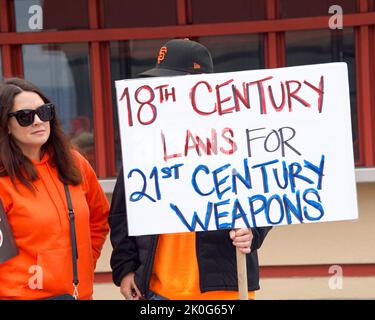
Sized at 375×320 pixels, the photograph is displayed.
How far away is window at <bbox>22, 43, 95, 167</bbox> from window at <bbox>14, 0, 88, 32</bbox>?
0.47 ft

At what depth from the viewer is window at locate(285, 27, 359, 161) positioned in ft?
19.4

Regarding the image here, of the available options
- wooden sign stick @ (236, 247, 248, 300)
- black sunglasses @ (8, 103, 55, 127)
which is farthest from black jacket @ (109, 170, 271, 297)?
black sunglasses @ (8, 103, 55, 127)

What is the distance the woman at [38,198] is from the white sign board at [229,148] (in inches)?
8.9

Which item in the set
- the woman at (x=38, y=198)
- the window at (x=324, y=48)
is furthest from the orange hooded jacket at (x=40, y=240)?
the window at (x=324, y=48)

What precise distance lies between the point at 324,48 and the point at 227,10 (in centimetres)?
71

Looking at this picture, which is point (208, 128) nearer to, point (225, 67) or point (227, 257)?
point (227, 257)

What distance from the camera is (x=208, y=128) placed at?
9.62ft

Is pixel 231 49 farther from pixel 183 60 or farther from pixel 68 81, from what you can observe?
pixel 183 60

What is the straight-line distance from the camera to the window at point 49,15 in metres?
5.92

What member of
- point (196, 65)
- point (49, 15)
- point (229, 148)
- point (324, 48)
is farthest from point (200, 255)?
point (49, 15)

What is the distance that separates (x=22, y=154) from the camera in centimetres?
300

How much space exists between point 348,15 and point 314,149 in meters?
3.13

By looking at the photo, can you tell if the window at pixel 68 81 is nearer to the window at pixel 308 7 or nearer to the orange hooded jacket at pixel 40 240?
the window at pixel 308 7
